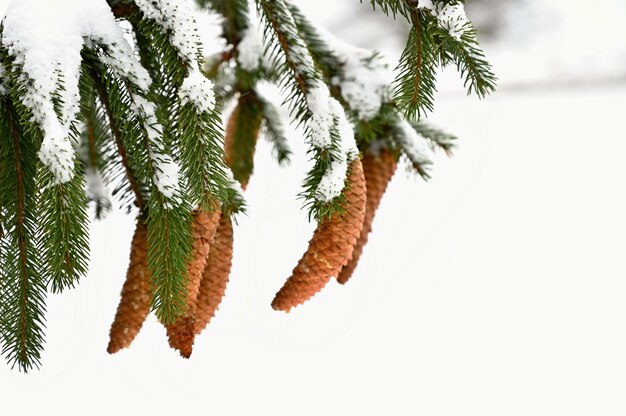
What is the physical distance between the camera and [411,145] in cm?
74

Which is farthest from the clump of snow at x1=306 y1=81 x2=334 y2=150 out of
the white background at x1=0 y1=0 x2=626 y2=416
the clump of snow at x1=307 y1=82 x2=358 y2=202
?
the white background at x1=0 y1=0 x2=626 y2=416

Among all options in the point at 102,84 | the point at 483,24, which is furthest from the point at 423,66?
the point at 483,24

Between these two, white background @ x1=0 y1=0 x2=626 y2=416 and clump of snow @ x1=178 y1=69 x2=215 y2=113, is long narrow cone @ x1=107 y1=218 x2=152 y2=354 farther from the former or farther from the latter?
white background @ x1=0 y1=0 x2=626 y2=416

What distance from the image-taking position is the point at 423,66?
54 centimetres

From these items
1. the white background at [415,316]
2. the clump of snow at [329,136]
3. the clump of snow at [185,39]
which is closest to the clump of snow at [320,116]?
the clump of snow at [329,136]

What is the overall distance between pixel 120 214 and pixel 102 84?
1.91 metres

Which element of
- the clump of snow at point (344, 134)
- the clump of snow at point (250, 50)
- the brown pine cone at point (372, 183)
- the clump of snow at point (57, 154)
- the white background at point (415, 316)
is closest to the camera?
→ the clump of snow at point (57, 154)

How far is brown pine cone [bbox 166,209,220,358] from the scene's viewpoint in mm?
556

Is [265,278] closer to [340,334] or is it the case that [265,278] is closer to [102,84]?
[340,334]

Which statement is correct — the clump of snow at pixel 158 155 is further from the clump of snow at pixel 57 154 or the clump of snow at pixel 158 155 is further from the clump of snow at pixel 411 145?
the clump of snow at pixel 411 145

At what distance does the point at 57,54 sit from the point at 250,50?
346 mm

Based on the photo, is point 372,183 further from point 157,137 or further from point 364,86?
point 157,137

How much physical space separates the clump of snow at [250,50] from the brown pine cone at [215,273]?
0.91ft

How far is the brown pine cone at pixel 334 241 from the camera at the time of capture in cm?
57
